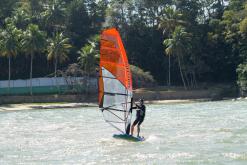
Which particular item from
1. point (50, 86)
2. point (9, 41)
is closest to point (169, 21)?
point (50, 86)

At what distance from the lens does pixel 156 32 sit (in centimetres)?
6862

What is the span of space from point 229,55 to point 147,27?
11.5 metres

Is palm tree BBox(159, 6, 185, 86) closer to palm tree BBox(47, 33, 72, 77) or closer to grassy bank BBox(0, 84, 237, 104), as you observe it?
grassy bank BBox(0, 84, 237, 104)

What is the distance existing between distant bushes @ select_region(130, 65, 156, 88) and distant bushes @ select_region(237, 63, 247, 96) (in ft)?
34.7

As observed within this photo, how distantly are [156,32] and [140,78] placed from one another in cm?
1119

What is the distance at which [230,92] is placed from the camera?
6022cm

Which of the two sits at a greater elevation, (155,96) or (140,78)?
(140,78)

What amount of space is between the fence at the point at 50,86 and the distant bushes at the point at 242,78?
17.1 m

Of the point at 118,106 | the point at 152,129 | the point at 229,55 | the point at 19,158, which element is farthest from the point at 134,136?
the point at 229,55

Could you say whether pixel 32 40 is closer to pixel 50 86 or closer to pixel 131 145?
pixel 50 86

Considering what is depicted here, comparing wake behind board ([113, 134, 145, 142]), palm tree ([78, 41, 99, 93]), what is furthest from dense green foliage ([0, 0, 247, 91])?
wake behind board ([113, 134, 145, 142])

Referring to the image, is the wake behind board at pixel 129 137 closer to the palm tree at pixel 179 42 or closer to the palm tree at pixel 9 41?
the palm tree at pixel 9 41

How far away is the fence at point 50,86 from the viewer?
5734cm

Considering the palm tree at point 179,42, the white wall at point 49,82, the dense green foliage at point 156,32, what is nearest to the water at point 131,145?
the white wall at point 49,82
